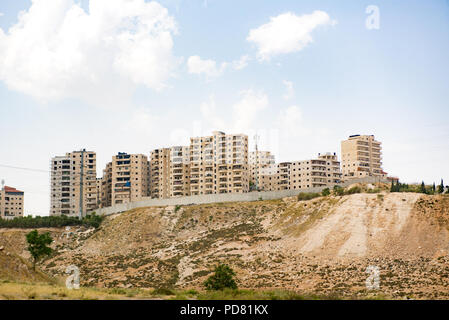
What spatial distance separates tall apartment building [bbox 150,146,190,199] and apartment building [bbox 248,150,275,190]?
1904cm

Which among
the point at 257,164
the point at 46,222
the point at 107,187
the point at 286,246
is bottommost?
the point at 286,246

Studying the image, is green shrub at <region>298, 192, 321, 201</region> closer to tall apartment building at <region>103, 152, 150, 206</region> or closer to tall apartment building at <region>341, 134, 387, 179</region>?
tall apartment building at <region>341, 134, 387, 179</region>

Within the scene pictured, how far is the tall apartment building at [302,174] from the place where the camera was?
158 meters

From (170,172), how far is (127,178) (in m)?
15.0

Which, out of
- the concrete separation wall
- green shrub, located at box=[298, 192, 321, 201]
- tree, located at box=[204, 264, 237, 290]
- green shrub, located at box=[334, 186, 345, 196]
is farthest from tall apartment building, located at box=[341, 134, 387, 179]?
tree, located at box=[204, 264, 237, 290]

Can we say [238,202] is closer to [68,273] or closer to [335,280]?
[68,273]

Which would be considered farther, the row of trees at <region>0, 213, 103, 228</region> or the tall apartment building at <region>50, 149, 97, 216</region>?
the tall apartment building at <region>50, 149, 97, 216</region>

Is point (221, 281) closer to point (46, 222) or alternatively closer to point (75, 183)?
point (46, 222)

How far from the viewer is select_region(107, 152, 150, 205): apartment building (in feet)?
560

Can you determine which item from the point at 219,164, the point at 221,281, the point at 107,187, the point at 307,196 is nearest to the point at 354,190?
the point at 307,196

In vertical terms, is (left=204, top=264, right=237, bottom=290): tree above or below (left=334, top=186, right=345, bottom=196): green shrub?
below

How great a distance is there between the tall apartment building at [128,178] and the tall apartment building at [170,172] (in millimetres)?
3345

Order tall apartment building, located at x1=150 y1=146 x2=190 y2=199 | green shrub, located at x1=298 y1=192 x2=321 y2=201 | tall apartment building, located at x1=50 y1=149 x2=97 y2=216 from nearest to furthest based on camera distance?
green shrub, located at x1=298 y1=192 x2=321 y2=201 → tall apartment building, located at x1=150 y1=146 x2=190 y2=199 → tall apartment building, located at x1=50 y1=149 x2=97 y2=216

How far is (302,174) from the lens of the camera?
521 ft
